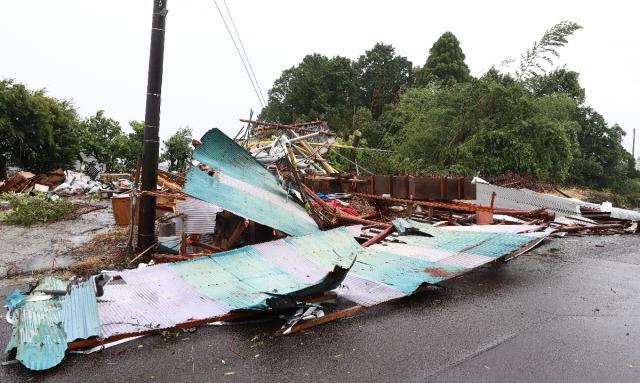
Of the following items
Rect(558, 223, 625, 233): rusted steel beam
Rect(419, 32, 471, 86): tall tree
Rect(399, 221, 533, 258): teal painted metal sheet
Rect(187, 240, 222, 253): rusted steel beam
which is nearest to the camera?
Rect(399, 221, 533, 258): teal painted metal sheet

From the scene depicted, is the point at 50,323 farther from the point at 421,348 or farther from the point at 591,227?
the point at 591,227

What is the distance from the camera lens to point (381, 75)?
1686 inches

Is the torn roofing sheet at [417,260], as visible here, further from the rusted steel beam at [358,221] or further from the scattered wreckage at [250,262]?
the rusted steel beam at [358,221]

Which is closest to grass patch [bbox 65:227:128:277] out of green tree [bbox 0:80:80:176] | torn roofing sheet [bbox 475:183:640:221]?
torn roofing sheet [bbox 475:183:640:221]

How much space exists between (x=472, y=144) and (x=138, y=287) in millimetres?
18043

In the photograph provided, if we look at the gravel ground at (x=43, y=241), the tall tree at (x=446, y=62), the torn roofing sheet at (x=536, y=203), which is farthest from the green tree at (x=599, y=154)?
the gravel ground at (x=43, y=241)

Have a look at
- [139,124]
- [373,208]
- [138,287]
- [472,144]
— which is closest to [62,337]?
A: [138,287]

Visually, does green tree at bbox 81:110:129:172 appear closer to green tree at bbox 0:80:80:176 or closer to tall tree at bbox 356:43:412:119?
green tree at bbox 0:80:80:176

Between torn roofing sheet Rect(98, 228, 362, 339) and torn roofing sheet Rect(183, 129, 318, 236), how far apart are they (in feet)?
2.18

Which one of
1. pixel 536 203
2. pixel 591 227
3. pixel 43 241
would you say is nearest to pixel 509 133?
pixel 536 203

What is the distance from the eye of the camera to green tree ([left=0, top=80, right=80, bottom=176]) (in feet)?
70.5

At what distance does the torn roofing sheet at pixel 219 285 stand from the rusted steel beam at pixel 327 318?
0.27m

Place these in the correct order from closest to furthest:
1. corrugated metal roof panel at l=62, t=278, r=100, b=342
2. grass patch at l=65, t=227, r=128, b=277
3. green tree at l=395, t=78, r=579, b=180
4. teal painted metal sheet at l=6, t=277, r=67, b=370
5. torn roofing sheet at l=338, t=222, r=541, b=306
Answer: teal painted metal sheet at l=6, t=277, r=67, b=370, corrugated metal roof panel at l=62, t=278, r=100, b=342, torn roofing sheet at l=338, t=222, r=541, b=306, grass patch at l=65, t=227, r=128, b=277, green tree at l=395, t=78, r=579, b=180

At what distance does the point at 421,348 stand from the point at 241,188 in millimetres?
3941
